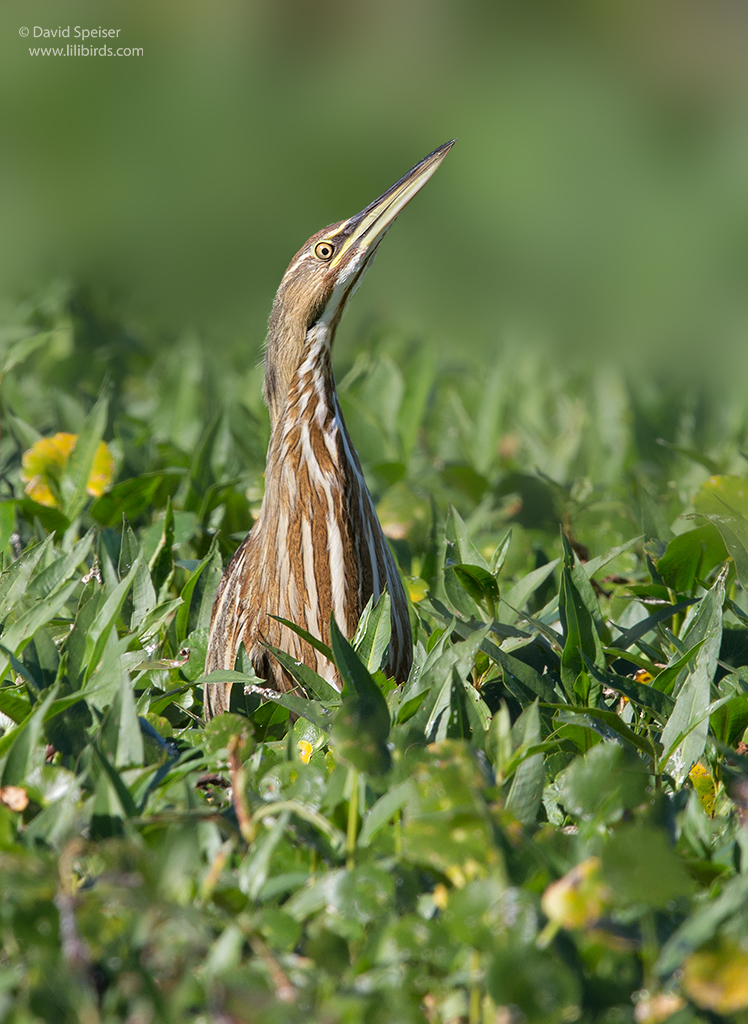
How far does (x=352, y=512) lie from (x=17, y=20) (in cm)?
519

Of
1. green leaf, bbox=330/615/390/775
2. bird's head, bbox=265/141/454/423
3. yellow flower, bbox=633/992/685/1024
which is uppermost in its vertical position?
bird's head, bbox=265/141/454/423

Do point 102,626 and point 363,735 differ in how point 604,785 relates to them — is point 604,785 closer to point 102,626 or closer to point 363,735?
point 363,735

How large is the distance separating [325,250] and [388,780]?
1476 mm

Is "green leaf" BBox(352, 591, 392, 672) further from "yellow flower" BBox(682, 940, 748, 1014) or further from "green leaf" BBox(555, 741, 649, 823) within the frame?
"yellow flower" BBox(682, 940, 748, 1014)

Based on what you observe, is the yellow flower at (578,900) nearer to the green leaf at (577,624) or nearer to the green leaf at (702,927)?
the green leaf at (702,927)

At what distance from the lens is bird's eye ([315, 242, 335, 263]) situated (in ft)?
8.91

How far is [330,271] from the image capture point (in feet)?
8.85

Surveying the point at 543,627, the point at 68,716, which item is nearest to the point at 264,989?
the point at 68,716

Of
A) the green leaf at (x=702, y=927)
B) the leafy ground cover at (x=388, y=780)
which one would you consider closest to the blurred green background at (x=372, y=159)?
the leafy ground cover at (x=388, y=780)

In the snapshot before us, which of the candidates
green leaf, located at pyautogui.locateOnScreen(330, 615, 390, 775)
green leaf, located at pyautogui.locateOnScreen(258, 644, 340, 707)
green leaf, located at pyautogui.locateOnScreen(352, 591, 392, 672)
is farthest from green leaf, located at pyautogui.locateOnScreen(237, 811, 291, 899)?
green leaf, located at pyautogui.locateOnScreen(352, 591, 392, 672)

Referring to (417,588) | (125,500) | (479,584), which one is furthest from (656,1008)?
(125,500)

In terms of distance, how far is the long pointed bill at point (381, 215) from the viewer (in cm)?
270

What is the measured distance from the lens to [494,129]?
7.61 meters

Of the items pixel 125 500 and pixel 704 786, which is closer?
pixel 704 786
